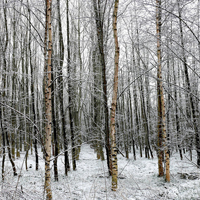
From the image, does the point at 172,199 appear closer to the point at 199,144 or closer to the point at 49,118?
the point at 199,144

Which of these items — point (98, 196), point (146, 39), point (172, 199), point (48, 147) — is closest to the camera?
point (48, 147)

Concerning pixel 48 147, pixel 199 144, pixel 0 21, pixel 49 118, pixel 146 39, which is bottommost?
pixel 199 144

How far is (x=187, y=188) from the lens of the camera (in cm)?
539

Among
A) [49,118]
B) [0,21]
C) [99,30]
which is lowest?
[49,118]

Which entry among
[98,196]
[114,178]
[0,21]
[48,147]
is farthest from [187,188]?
[0,21]

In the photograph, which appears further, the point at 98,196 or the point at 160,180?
the point at 160,180

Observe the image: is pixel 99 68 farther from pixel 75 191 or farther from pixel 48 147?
pixel 48 147

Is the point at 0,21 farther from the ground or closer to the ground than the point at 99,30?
farther from the ground

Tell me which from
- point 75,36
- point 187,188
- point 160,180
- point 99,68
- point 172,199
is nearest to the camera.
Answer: point 172,199

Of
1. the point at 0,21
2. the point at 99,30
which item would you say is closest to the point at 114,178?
the point at 99,30

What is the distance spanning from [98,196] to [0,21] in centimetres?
998

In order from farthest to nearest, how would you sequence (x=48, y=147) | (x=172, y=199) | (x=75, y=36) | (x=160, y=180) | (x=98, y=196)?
(x=75, y=36), (x=160, y=180), (x=98, y=196), (x=172, y=199), (x=48, y=147)

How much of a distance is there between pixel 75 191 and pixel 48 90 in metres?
3.63

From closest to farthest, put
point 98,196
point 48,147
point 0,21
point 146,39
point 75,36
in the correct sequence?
point 48,147 < point 98,196 < point 146,39 < point 0,21 < point 75,36
